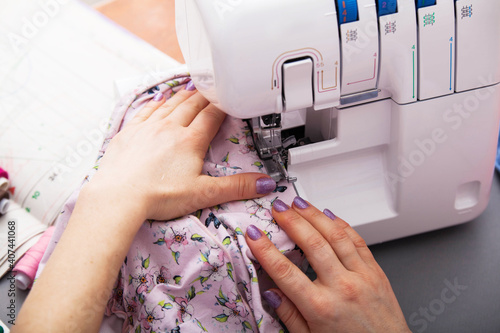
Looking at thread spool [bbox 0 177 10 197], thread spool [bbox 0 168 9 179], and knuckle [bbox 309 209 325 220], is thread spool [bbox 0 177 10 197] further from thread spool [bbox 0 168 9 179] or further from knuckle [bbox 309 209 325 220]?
knuckle [bbox 309 209 325 220]

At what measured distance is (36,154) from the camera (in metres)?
1.14

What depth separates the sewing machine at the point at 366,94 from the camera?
639 millimetres

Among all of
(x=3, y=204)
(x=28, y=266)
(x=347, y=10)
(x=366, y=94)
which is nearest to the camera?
(x=347, y=10)

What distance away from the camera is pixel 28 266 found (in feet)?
2.83

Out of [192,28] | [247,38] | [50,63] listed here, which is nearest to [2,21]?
[50,63]

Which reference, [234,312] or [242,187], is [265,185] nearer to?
[242,187]

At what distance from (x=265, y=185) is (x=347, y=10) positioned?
0.31m

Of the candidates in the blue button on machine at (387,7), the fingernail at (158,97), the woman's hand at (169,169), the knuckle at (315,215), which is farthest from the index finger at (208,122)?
the blue button on machine at (387,7)

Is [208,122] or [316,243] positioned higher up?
[208,122]

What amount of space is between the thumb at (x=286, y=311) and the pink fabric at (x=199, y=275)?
17 millimetres

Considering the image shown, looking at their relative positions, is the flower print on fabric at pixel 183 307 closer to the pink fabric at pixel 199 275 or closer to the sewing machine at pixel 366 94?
the pink fabric at pixel 199 275

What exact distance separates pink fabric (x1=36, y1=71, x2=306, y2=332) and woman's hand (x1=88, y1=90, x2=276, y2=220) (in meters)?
0.03

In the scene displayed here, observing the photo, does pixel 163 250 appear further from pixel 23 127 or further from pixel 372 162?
pixel 23 127

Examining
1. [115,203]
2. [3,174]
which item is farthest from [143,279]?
[3,174]
